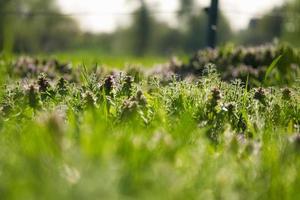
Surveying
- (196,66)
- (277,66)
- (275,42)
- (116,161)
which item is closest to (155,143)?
(116,161)

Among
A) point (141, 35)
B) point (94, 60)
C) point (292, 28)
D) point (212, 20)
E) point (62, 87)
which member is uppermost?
point (141, 35)

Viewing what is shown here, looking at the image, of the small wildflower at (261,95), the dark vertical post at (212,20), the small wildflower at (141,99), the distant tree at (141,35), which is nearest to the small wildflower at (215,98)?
the small wildflower at (141,99)

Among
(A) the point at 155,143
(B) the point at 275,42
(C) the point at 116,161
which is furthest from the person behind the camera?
(B) the point at 275,42

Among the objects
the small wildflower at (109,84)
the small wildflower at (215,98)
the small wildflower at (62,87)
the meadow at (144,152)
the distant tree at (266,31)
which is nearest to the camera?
the meadow at (144,152)

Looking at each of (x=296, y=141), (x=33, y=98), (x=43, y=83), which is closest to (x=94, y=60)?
(x=43, y=83)

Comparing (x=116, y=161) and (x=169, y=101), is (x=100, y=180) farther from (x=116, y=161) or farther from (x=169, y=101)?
(x=169, y=101)

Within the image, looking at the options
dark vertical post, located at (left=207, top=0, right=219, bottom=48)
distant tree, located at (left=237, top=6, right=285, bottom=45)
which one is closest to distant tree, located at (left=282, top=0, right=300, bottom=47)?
distant tree, located at (left=237, top=6, right=285, bottom=45)

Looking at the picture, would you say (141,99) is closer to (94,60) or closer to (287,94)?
(287,94)

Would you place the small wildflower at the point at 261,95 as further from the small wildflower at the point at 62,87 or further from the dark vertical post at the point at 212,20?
the dark vertical post at the point at 212,20

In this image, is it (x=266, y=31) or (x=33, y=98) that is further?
(x=266, y=31)

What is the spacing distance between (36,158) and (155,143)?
0.53 meters

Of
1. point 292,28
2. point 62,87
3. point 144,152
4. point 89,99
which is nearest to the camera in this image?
point 144,152

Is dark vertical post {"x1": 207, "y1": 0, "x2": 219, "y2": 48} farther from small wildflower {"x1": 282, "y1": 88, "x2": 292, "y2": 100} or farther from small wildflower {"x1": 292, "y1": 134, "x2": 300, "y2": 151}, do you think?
small wildflower {"x1": 292, "y1": 134, "x2": 300, "y2": 151}

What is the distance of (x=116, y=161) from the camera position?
1.87 meters
